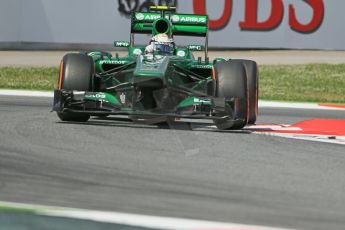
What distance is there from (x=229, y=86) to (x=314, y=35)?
14.7 m

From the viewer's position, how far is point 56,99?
34.4 feet

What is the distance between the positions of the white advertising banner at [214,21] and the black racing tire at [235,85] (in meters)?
14.0

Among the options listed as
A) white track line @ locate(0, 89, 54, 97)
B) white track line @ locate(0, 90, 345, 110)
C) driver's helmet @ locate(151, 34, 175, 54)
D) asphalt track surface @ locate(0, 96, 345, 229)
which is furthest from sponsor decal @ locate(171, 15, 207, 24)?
white track line @ locate(0, 89, 54, 97)

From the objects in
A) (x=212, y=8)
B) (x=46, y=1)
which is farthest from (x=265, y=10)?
(x=46, y=1)

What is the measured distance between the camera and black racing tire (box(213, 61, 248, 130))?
10.4 meters

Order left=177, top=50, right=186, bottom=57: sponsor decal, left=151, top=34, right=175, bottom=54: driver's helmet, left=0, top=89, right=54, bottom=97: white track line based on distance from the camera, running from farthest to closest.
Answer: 1. left=0, top=89, right=54, bottom=97: white track line
2. left=177, top=50, right=186, bottom=57: sponsor decal
3. left=151, top=34, right=175, bottom=54: driver's helmet

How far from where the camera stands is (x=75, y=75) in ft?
35.2

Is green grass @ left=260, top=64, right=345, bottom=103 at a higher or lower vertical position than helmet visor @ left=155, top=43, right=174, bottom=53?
lower

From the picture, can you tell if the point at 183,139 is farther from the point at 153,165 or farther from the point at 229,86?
the point at 153,165

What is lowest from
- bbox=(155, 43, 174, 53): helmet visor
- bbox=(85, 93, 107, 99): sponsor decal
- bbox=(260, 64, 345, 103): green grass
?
bbox=(260, 64, 345, 103): green grass

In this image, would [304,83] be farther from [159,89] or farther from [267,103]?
[159,89]

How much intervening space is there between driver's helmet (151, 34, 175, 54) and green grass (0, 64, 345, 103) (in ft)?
20.4

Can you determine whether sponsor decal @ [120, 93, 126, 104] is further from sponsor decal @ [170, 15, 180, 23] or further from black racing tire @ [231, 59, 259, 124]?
sponsor decal @ [170, 15, 180, 23]

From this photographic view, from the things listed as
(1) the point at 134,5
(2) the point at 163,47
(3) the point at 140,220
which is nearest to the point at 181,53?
(2) the point at 163,47
